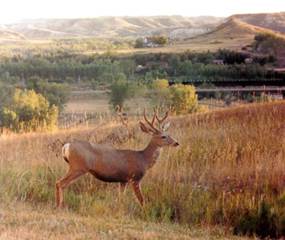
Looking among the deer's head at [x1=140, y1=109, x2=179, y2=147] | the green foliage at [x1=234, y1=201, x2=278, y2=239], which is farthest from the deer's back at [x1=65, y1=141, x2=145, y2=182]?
the green foliage at [x1=234, y1=201, x2=278, y2=239]

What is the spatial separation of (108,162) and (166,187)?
101 centimetres

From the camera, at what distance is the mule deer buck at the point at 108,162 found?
7074 millimetres

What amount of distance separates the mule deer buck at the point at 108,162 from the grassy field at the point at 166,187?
29 centimetres

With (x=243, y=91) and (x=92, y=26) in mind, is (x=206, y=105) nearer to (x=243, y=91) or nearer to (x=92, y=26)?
(x=243, y=91)

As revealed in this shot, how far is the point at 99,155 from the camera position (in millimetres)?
7141

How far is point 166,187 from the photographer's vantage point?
25.5ft

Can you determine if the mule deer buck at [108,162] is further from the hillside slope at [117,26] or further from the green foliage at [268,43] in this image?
the hillside slope at [117,26]

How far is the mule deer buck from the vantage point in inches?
279

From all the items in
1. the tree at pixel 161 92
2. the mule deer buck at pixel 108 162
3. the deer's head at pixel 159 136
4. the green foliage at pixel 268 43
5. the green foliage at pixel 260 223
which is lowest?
the tree at pixel 161 92

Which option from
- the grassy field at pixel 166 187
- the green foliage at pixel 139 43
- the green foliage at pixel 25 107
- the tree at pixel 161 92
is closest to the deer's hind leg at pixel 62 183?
the grassy field at pixel 166 187

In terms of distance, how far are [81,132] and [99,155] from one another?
4225 mm

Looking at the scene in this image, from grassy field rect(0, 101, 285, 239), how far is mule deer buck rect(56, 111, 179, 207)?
0.95 ft

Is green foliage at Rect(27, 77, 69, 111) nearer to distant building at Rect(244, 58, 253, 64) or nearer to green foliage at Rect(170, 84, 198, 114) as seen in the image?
green foliage at Rect(170, 84, 198, 114)

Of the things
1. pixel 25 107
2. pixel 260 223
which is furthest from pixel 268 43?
pixel 25 107
